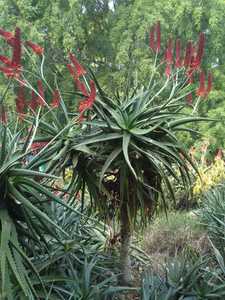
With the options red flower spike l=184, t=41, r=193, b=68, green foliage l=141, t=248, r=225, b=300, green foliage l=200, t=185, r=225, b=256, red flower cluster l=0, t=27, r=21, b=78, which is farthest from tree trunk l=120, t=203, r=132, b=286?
red flower cluster l=0, t=27, r=21, b=78

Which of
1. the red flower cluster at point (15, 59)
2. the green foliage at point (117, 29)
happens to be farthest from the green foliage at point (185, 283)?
the green foliage at point (117, 29)

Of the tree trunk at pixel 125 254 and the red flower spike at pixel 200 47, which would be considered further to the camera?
the tree trunk at pixel 125 254

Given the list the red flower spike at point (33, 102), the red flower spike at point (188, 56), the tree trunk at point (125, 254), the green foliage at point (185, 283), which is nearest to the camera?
the red flower spike at point (33, 102)

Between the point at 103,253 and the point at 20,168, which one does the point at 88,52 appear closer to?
the point at 103,253

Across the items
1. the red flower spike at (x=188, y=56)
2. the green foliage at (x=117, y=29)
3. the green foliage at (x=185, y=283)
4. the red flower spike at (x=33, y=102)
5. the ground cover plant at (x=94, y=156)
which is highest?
the green foliage at (x=117, y=29)

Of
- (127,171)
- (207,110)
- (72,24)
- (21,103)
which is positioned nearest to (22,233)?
(21,103)

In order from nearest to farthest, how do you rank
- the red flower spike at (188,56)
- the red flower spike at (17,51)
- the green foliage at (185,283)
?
the red flower spike at (17,51) < the green foliage at (185,283) < the red flower spike at (188,56)

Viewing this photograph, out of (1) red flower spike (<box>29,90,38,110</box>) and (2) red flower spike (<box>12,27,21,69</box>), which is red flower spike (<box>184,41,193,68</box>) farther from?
(2) red flower spike (<box>12,27,21,69</box>)

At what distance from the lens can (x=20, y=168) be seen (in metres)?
3.50

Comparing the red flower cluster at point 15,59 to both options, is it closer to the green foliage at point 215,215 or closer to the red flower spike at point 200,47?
the red flower spike at point 200,47

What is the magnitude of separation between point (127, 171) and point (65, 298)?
4.09ft

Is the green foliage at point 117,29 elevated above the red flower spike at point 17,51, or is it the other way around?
the green foliage at point 117,29

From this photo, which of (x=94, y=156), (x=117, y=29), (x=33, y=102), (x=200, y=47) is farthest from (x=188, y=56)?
(x=117, y=29)

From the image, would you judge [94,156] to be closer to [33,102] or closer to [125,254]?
[33,102]
